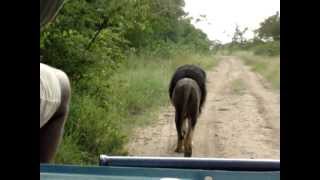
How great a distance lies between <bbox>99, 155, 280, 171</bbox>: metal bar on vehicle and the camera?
3.69 feet

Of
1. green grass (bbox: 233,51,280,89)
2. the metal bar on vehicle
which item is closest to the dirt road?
green grass (bbox: 233,51,280,89)

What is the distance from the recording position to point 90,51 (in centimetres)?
515

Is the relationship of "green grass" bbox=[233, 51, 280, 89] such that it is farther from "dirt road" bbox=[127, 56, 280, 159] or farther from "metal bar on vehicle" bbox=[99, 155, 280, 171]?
"metal bar on vehicle" bbox=[99, 155, 280, 171]

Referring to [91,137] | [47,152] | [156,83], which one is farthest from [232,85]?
[47,152]

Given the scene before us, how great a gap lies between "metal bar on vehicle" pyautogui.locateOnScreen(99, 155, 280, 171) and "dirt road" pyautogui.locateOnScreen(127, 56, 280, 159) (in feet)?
10.1

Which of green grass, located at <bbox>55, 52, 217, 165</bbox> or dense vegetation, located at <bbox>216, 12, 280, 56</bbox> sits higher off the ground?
dense vegetation, located at <bbox>216, 12, 280, 56</bbox>

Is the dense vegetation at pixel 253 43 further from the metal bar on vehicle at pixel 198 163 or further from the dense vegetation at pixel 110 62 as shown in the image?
the metal bar on vehicle at pixel 198 163

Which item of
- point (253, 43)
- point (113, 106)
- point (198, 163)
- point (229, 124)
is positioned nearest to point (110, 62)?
point (113, 106)

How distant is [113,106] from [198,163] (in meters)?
4.64

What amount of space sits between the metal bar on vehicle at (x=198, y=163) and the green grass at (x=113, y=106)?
2962 mm

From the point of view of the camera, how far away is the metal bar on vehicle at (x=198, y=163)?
112cm

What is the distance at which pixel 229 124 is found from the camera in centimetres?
636

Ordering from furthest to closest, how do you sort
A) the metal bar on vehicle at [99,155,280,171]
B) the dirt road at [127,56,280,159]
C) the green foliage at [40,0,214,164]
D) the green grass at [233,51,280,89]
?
the green grass at [233,51,280,89] → the dirt road at [127,56,280,159] → the green foliage at [40,0,214,164] → the metal bar on vehicle at [99,155,280,171]
